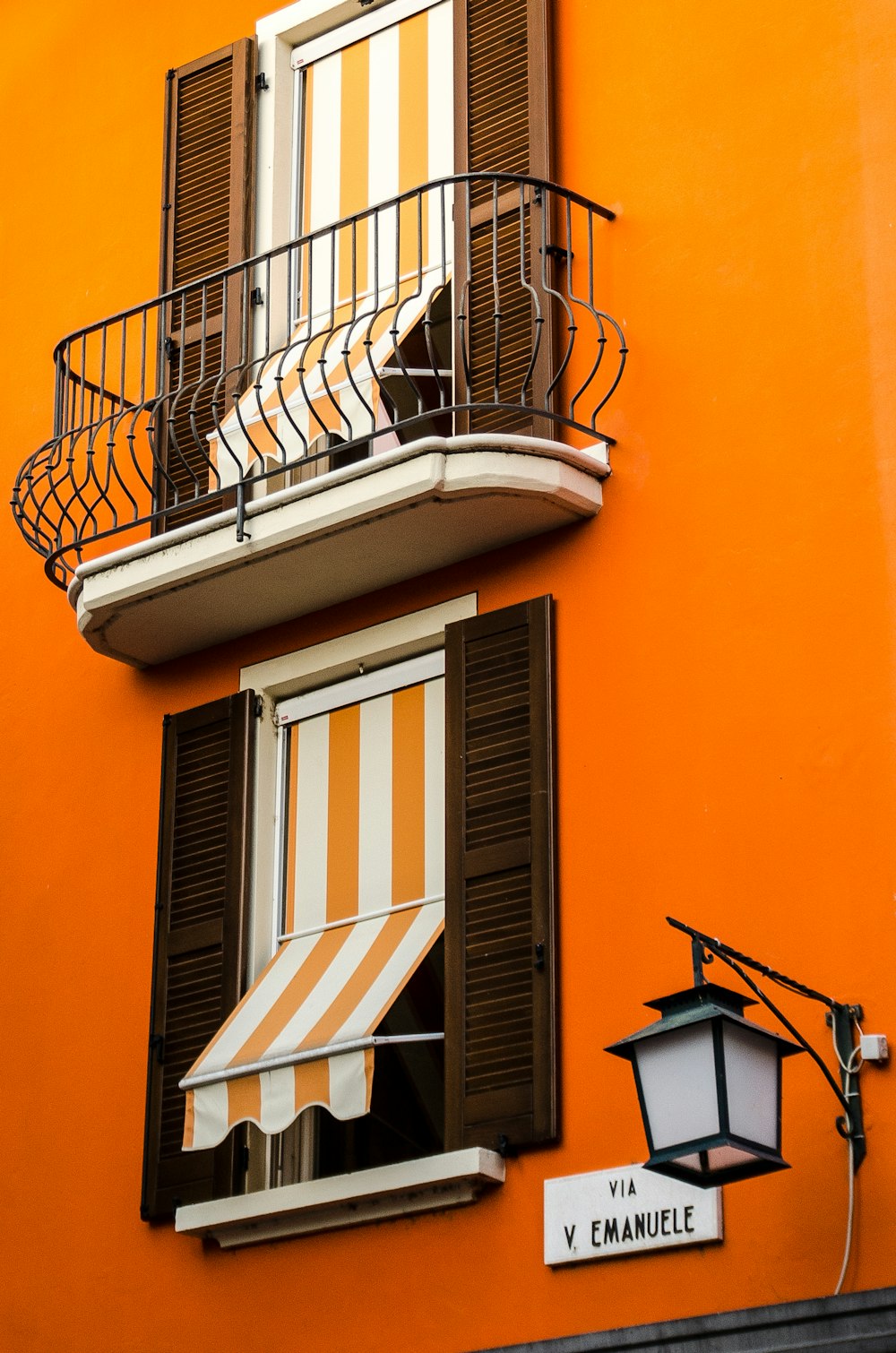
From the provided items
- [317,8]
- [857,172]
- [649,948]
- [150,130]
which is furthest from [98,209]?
[649,948]

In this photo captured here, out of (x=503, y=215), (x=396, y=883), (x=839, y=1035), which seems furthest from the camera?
(x=503, y=215)

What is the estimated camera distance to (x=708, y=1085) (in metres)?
6.44

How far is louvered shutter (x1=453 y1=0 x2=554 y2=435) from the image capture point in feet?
29.0

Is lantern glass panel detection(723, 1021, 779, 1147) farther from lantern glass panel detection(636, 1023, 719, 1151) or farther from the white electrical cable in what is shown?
the white electrical cable

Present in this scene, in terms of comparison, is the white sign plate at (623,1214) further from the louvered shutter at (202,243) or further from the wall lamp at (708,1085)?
the louvered shutter at (202,243)

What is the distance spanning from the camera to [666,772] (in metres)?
7.97

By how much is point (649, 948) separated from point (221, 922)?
1.87m

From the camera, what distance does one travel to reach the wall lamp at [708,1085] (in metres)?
6.43

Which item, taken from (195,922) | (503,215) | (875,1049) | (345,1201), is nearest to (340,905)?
(195,922)

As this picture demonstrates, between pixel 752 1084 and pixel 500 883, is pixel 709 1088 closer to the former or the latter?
pixel 752 1084

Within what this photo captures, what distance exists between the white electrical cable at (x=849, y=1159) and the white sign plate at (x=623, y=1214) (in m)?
0.43

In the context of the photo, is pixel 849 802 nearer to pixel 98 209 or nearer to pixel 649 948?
pixel 649 948

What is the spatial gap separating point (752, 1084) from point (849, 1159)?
2.37 ft

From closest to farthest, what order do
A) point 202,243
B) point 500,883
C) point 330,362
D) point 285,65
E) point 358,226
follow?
point 500,883 < point 330,362 < point 358,226 < point 202,243 < point 285,65
